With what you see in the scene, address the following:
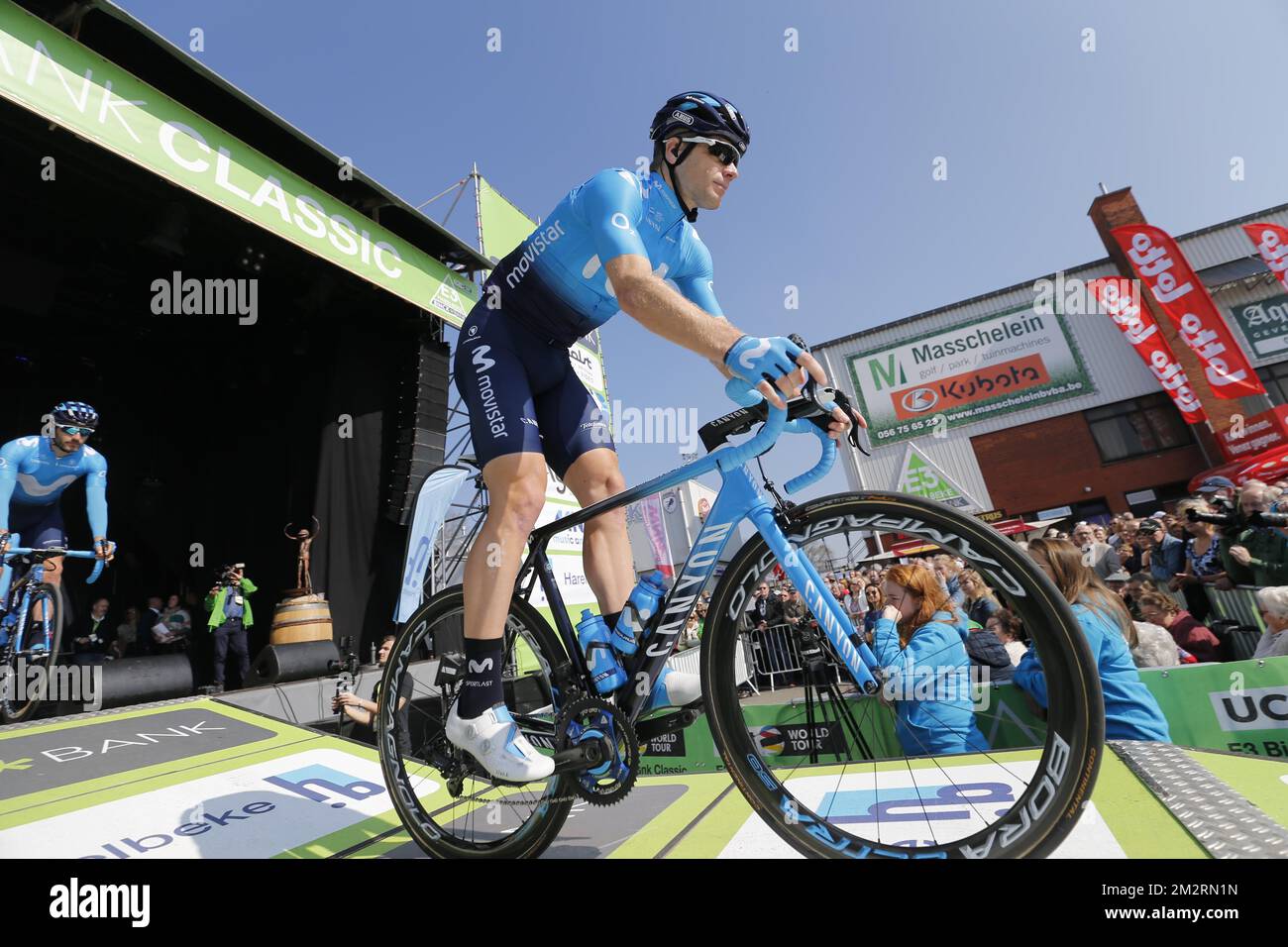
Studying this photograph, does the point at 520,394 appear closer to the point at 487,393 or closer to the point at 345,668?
the point at 487,393

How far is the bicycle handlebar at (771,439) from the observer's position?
168 cm

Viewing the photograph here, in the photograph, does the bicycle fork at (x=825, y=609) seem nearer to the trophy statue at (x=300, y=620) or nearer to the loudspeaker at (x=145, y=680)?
the loudspeaker at (x=145, y=680)

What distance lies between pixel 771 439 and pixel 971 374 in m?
24.4

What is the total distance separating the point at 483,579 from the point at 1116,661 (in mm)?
2865

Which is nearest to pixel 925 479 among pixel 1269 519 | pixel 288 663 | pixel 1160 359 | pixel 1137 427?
pixel 1137 427

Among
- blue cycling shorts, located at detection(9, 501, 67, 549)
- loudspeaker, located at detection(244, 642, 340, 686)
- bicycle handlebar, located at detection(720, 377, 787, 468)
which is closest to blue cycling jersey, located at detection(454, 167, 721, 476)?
bicycle handlebar, located at detection(720, 377, 787, 468)

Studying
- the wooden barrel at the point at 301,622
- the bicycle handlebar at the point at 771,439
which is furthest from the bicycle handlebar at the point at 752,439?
the wooden barrel at the point at 301,622

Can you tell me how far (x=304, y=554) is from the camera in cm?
903

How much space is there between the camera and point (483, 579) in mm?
1888

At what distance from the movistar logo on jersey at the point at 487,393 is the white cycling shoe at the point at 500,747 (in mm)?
843

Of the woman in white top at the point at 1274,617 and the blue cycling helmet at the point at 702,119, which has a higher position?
the blue cycling helmet at the point at 702,119
